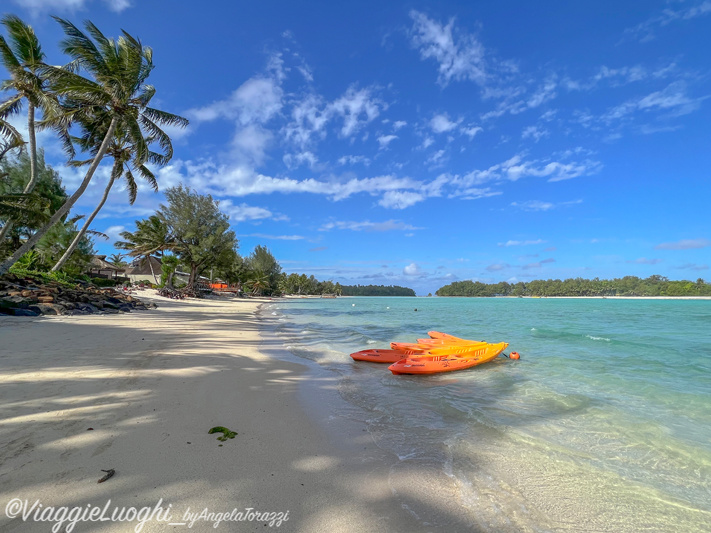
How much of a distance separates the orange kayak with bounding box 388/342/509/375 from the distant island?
152 metres

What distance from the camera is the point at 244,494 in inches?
97.4

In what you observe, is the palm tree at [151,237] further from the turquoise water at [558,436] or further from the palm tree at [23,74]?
the turquoise water at [558,436]

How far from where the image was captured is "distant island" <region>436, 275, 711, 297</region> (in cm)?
11412

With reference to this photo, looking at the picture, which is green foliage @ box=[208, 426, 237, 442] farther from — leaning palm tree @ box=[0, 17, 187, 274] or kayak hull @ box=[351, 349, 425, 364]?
leaning palm tree @ box=[0, 17, 187, 274]

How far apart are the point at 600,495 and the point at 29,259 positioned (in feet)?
88.4

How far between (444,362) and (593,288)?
532 ft

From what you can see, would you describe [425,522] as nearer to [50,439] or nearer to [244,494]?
[244,494]


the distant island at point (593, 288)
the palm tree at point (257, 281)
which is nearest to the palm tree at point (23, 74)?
the palm tree at point (257, 281)

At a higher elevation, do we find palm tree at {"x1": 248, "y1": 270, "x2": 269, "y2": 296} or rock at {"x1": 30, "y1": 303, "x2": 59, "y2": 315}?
palm tree at {"x1": 248, "y1": 270, "x2": 269, "y2": 296}

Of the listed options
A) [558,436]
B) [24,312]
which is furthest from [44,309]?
[558,436]

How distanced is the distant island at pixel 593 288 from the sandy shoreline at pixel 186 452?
159351 mm

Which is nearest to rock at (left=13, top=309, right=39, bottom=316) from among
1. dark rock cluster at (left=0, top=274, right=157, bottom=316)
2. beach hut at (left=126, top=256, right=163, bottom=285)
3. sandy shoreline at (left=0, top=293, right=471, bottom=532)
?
dark rock cluster at (left=0, top=274, right=157, bottom=316)

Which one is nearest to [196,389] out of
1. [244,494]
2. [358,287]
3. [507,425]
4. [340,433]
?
[340,433]

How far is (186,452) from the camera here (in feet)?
9.92
